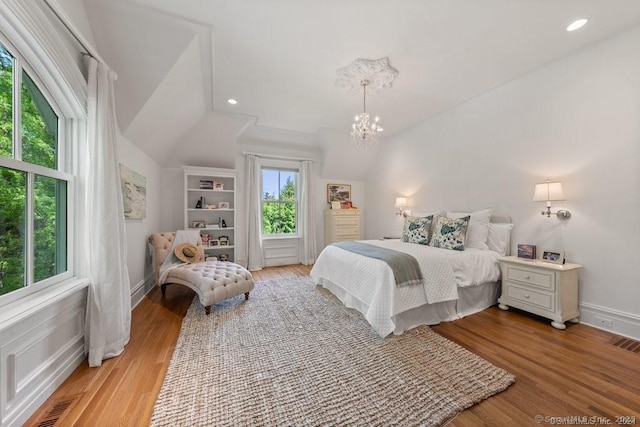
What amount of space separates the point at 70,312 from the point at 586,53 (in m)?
4.97

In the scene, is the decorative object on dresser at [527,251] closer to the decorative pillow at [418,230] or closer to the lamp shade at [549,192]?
the lamp shade at [549,192]

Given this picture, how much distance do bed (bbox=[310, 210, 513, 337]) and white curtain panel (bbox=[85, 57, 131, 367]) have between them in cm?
210

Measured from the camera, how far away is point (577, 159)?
2.43 meters

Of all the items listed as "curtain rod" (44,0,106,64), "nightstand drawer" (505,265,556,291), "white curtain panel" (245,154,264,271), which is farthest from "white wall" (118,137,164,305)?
"nightstand drawer" (505,265,556,291)

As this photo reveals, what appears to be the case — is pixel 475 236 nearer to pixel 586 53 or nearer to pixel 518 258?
pixel 518 258

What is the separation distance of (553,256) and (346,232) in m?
3.38

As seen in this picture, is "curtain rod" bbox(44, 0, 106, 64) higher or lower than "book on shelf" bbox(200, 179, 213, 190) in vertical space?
higher

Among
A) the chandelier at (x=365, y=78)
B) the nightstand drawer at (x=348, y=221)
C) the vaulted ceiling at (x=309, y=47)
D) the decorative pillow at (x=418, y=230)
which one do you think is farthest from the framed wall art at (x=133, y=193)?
the decorative pillow at (x=418, y=230)

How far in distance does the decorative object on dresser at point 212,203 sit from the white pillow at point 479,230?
3915 mm

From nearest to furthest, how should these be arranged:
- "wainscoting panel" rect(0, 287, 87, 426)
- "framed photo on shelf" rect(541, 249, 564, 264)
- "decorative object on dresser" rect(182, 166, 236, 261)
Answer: "wainscoting panel" rect(0, 287, 87, 426) < "framed photo on shelf" rect(541, 249, 564, 264) < "decorative object on dresser" rect(182, 166, 236, 261)

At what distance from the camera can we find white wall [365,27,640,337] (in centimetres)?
212

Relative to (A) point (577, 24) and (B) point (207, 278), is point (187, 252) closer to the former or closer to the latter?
(B) point (207, 278)

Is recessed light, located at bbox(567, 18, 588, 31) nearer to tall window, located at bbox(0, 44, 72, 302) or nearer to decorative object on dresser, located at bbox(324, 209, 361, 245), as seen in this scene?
decorative object on dresser, located at bbox(324, 209, 361, 245)

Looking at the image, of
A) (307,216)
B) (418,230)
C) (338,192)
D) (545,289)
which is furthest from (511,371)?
(338,192)
